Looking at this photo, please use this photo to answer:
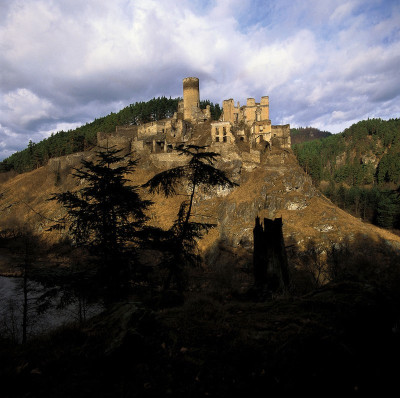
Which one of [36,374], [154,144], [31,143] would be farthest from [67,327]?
[31,143]

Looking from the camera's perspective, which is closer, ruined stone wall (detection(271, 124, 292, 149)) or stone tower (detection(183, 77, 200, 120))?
ruined stone wall (detection(271, 124, 292, 149))

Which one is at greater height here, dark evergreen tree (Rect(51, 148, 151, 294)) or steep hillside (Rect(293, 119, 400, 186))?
steep hillside (Rect(293, 119, 400, 186))

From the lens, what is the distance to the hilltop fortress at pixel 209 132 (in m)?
51.7

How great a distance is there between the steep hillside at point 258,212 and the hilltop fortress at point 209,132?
368 cm

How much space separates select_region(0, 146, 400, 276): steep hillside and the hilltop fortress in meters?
3.68

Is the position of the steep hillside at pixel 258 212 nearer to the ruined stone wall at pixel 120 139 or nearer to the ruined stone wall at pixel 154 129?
the ruined stone wall at pixel 154 129

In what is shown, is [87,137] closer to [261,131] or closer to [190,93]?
[190,93]

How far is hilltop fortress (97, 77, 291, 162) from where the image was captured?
A: 51.7 m

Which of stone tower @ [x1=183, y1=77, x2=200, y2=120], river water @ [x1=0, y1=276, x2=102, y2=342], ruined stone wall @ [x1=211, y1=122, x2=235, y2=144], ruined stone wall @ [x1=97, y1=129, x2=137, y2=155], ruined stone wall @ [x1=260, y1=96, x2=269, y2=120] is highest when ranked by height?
stone tower @ [x1=183, y1=77, x2=200, y2=120]

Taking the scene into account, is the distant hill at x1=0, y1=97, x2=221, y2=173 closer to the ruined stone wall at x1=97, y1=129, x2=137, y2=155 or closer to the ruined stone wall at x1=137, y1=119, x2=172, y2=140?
the ruined stone wall at x1=97, y1=129, x2=137, y2=155

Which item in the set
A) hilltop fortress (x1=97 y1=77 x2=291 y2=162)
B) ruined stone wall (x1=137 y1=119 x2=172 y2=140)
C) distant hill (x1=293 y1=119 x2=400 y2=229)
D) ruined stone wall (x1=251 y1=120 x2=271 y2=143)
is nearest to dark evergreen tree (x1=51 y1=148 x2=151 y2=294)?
distant hill (x1=293 y1=119 x2=400 y2=229)

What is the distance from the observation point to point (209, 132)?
191 feet

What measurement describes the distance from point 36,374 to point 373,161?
511 feet

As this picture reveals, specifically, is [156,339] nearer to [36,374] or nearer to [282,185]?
[36,374]
